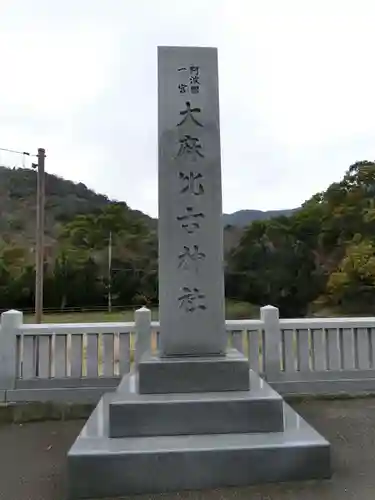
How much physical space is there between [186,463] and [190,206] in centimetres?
162

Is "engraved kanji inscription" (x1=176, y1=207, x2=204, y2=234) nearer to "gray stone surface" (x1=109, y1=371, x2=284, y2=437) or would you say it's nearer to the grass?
"gray stone surface" (x1=109, y1=371, x2=284, y2=437)

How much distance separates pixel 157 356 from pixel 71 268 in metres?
17.6

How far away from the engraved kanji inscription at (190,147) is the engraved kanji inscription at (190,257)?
648 mm

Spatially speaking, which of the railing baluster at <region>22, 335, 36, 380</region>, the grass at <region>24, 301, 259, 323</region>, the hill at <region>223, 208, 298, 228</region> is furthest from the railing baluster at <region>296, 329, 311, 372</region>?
the hill at <region>223, 208, 298, 228</region>

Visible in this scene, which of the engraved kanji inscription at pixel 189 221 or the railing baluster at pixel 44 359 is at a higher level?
the engraved kanji inscription at pixel 189 221

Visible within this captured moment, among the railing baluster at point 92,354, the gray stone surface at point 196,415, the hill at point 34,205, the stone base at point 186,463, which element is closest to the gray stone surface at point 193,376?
the gray stone surface at point 196,415

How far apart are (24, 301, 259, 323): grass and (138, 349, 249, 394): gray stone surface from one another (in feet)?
44.7

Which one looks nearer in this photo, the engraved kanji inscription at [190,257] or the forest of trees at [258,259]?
the engraved kanji inscription at [190,257]

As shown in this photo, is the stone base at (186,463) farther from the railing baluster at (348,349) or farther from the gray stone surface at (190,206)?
the railing baluster at (348,349)

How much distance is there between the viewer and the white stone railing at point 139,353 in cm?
402

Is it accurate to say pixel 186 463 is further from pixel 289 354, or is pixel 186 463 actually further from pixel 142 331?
pixel 289 354

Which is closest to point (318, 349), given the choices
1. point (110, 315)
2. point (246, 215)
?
point (110, 315)

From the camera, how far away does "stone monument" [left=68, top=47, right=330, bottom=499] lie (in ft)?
7.17

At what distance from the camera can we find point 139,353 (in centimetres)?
408
